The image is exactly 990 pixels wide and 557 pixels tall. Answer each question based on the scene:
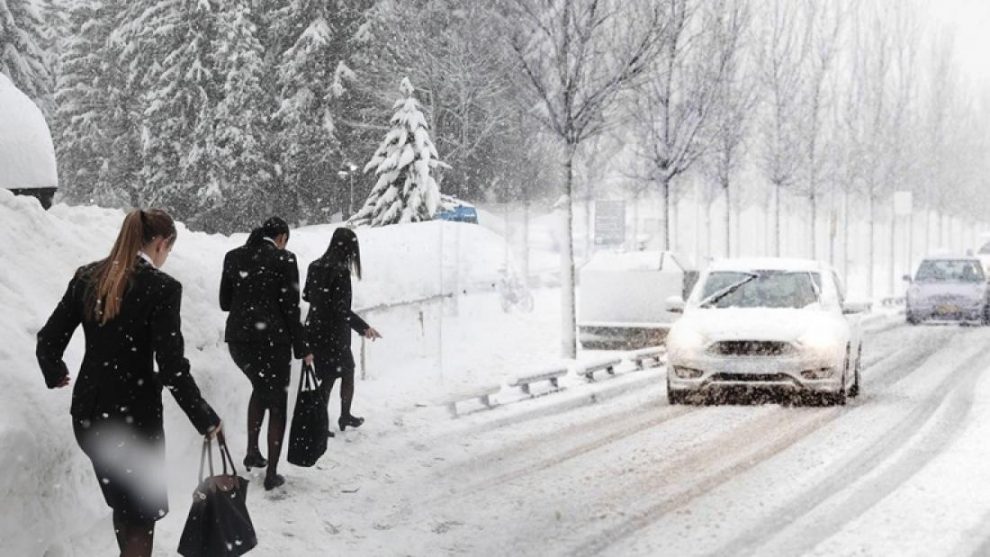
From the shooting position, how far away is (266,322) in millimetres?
8102

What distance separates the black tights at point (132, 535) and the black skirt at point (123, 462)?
23mm

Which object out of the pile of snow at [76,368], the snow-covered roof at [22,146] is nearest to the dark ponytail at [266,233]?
the pile of snow at [76,368]

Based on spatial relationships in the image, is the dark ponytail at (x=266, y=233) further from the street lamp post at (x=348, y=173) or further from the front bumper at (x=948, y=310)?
the street lamp post at (x=348, y=173)

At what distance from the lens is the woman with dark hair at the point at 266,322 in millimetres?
8117

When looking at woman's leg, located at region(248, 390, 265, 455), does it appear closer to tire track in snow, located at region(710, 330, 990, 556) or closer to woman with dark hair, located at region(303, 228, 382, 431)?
woman with dark hair, located at region(303, 228, 382, 431)

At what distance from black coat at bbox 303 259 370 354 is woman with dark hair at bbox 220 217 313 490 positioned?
5.22ft

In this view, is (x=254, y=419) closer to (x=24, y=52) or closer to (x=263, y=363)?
(x=263, y=363)

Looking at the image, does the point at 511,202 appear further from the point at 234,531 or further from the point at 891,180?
the point at 234,531

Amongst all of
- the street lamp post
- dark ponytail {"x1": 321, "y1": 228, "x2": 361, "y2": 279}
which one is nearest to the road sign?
dark ponytail {"x1": 321, "y1": 228, "x2": 361, "y2": 279}

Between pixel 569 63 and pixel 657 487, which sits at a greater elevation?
pixel 569 63

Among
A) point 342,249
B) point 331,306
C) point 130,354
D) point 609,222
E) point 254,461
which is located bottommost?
point 254,461

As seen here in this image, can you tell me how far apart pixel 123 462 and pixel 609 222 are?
18082 millimetres

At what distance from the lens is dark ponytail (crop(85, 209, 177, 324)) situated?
501 centimetres

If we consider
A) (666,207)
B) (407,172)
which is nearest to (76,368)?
(666,207)
